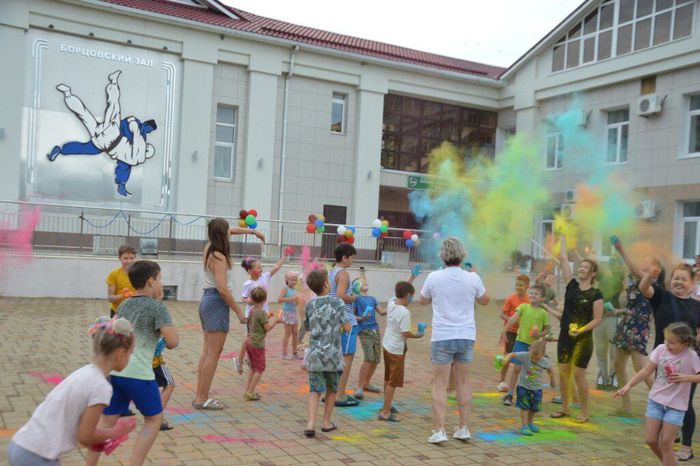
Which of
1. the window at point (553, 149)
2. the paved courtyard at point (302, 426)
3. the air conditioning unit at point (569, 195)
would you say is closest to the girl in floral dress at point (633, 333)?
the paved courtyard at point (302, 426)

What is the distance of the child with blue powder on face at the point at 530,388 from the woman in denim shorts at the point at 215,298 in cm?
284

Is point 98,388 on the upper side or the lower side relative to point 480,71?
lower

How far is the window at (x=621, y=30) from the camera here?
1858 centimetres

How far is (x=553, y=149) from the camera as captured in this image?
1805 centimetres

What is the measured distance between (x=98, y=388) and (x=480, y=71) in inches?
1023

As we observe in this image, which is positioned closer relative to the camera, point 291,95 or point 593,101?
point 593,101

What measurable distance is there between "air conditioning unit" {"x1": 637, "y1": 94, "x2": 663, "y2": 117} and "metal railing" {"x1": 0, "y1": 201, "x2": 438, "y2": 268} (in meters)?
7.19

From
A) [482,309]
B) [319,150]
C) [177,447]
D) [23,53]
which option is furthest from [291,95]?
[177,447]

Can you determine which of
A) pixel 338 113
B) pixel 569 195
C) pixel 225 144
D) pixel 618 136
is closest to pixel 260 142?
pixel 225 144

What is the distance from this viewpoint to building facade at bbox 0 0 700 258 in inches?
726

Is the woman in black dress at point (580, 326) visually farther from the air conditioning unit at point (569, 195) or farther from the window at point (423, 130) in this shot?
the window at point (423, 130)

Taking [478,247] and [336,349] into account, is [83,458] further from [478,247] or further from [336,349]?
[478,247]

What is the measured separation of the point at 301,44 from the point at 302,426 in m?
17.8

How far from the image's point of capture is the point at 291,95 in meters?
22.3
